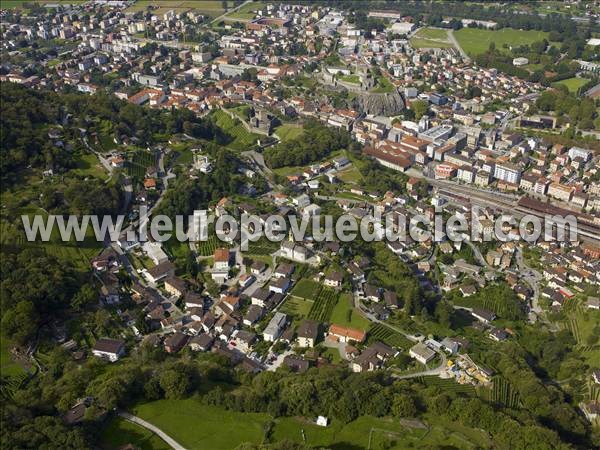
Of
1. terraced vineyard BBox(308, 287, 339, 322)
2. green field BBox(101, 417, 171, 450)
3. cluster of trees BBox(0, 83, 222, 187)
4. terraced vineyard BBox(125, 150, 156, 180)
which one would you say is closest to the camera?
green field BBox(101, 417, 171, 450)

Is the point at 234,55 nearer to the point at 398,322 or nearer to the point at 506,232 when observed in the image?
the point at 506,232

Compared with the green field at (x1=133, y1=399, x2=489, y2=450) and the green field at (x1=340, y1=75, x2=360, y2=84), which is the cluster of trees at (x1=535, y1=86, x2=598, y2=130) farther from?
the green field at (x1=133, y1=399, x2=489, y2=450)


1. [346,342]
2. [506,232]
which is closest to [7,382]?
[346,342]

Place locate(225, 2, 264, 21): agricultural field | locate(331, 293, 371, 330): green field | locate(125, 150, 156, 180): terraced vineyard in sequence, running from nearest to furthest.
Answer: locate(331, 293, 371, 330): green field, locate(125, 150, 156, 180): terraced vineyard, locate(225, 2, 264, 21): agricultural field

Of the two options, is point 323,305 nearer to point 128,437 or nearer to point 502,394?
point 502,394

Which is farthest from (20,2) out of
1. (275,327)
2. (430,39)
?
(275,327)

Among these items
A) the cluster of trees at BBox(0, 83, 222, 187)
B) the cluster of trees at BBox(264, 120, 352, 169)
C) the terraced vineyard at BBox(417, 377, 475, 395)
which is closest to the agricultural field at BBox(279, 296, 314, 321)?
the terraced vineyard at BBox(417, 377, 475, 395)

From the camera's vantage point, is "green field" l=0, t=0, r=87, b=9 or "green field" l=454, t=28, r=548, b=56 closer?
"green field" l=454, t=28, r=548, b=56
